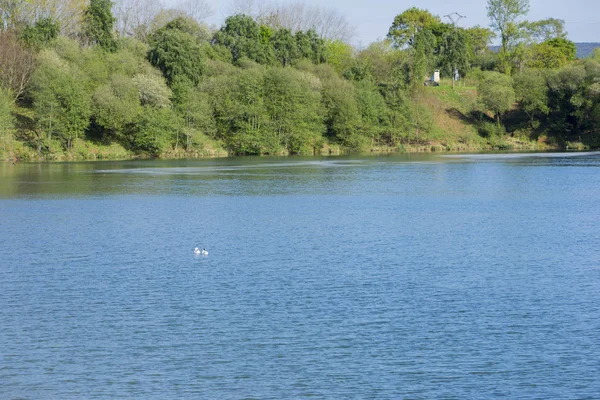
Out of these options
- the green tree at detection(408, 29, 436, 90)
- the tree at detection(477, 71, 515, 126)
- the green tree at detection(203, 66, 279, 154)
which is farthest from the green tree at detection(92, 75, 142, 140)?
the tree at detection(477, 71, 515, 126)

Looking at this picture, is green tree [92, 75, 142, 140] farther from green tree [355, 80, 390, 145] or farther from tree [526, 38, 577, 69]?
tree [526, 38, 577, 69]

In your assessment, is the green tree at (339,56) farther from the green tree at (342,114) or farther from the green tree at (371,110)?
the green tree at (342,114)

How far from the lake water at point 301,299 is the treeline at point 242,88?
3830cm

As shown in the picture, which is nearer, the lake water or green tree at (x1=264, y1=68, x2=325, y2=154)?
the lake water

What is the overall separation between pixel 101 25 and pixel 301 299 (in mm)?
76816

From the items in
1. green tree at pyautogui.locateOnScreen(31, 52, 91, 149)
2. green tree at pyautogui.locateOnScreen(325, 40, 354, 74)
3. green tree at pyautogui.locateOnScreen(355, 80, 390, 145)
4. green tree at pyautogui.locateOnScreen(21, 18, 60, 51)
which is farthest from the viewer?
green tree at pyautogui.locateOnScreen(325, 40, 354, 74)

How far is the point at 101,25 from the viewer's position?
8775cm

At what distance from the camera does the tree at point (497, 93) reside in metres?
102

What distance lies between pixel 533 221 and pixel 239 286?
53.6 ft

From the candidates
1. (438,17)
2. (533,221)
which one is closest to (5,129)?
(533,221)

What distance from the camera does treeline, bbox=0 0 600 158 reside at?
7562cm

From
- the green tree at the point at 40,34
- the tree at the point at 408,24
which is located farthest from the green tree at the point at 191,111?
the tree at the point at 408,24

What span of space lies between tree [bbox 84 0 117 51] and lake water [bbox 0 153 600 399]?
171 ft

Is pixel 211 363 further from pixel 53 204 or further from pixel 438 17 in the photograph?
pixel 438 17
